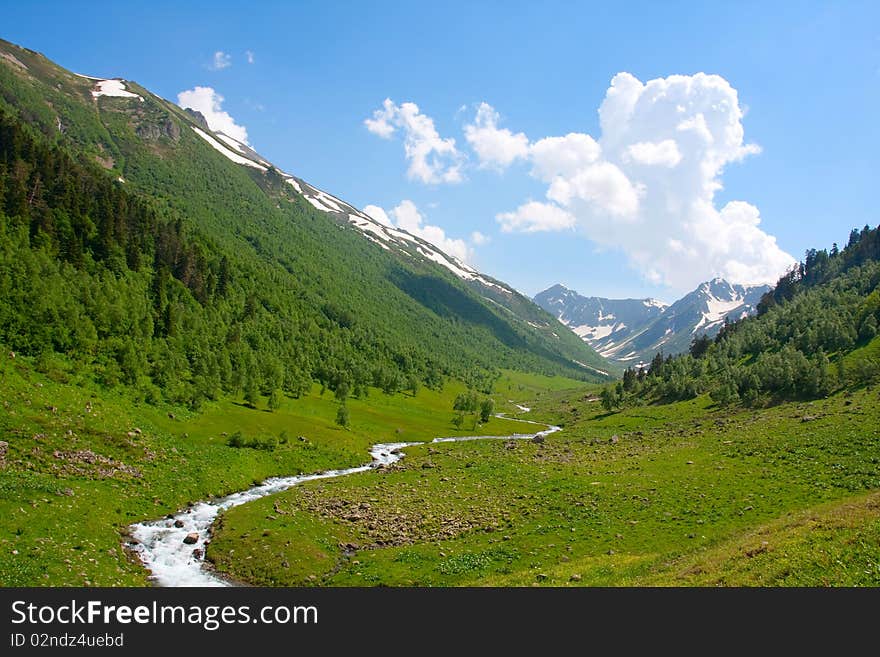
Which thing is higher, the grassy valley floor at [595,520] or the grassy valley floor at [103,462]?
the grassy valley floor at [595,520]

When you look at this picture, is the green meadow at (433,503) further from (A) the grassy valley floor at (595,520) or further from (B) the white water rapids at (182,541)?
(B) the white water rapids at (182,541)

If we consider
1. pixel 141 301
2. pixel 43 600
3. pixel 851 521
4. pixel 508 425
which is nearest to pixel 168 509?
pixel 43 600

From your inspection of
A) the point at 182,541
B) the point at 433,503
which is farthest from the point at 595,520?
the point at 182,541

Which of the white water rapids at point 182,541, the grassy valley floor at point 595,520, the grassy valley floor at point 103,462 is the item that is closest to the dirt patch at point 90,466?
the grassy valley floor at point 103,462

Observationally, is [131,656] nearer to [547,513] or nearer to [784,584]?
[784,584]

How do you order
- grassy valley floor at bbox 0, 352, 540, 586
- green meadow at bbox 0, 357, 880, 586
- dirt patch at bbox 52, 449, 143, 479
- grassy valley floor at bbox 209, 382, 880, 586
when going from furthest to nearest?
1. dirt patch at bbox 52, 449, 143, 479
2. grassy valley floor at bbox 0, 352, 540, 586
3. green meadow at bbox 0, 357, 880, 586
4. grassy valley floor at bbox 209, 382, 880, 586

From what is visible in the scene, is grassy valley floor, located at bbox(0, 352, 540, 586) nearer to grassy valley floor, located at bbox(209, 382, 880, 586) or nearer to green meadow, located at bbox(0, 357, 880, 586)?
green meadow, located at bbox(0, 357, 880, 586)

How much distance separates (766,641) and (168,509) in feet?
153

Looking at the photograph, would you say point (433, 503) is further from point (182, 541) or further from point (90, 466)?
point (90, 466)

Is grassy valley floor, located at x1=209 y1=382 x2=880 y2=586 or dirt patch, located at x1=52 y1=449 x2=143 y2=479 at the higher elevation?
grassy valley floor, located at x1=209 y1=382 x2=880 y2=586

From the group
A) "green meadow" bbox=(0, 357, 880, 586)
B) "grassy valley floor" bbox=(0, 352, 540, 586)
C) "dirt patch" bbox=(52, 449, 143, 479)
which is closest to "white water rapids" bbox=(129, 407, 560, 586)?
"green meadow" bbox=(0, 357, 880, 586)

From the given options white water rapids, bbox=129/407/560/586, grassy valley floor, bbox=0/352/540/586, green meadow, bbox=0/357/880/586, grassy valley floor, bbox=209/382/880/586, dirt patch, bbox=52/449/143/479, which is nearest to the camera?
grassy valley floor, bbox=209/382/880/586

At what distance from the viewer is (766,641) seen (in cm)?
1476

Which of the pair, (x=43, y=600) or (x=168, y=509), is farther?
(x=168, y=509)
